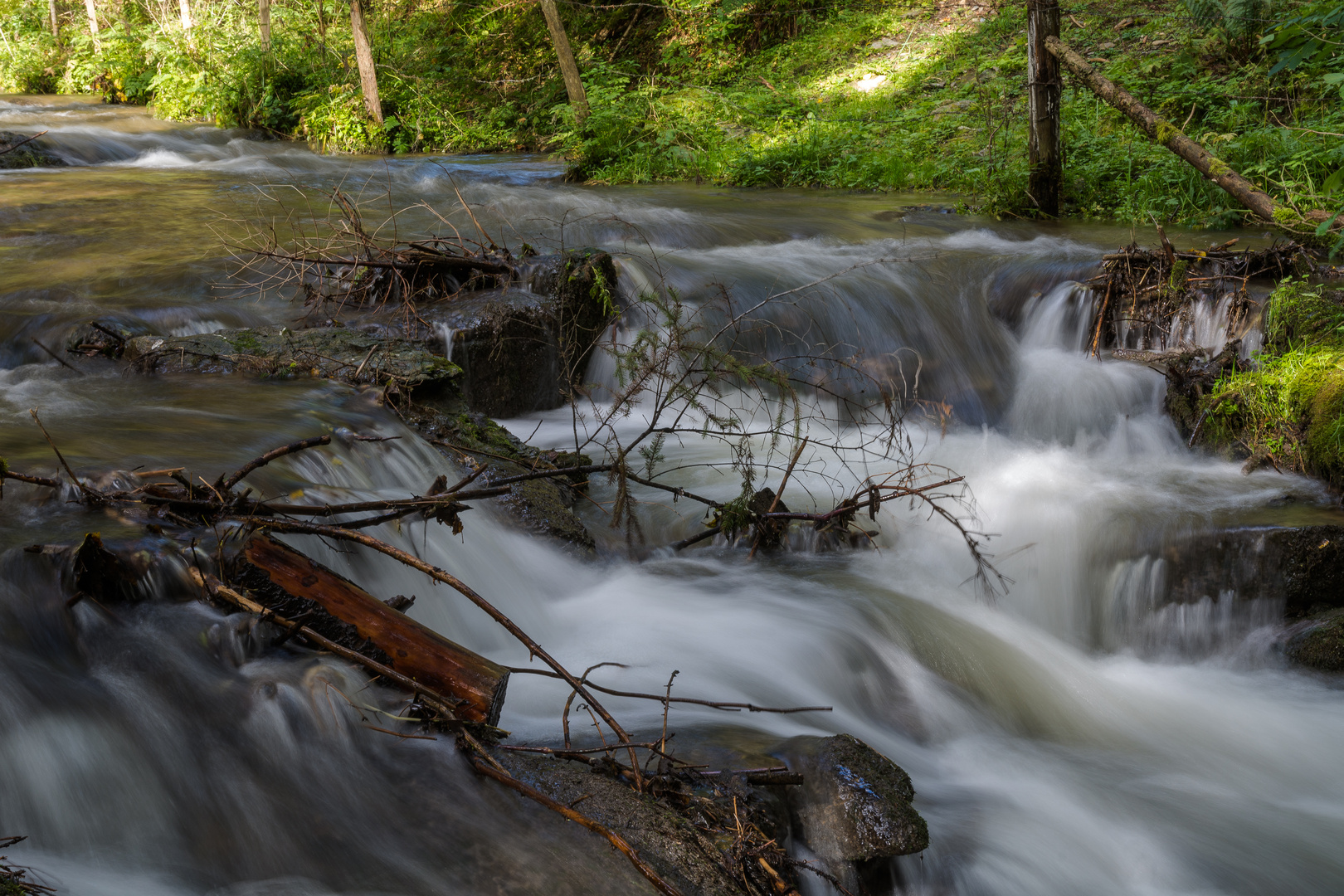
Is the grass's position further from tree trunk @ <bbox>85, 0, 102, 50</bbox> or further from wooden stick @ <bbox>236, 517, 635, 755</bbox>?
tree trunk @ <bbox>85, 0, 102, 50</bbox>

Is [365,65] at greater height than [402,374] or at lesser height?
greater

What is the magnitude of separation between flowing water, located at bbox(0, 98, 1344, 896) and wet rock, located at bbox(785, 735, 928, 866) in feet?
0.80

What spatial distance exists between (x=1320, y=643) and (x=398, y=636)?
4.06m

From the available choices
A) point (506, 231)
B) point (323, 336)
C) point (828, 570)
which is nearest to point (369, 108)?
point (506, 231)

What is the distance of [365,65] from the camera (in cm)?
1512

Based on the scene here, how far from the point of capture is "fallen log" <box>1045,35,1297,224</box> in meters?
6.24

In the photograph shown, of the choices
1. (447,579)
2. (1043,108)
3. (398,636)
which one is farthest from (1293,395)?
(398,636)

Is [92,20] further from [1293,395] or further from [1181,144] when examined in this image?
[1293,395]

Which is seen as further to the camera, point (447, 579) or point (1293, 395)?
point (1293, 395)

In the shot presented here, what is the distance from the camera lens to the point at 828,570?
4738mm

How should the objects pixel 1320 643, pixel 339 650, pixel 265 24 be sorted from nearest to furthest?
pixel 339 650 < pixel 1320 643 < pixel 265 24

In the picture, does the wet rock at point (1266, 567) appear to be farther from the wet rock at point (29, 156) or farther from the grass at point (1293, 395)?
the wet rock at point (29, 156)

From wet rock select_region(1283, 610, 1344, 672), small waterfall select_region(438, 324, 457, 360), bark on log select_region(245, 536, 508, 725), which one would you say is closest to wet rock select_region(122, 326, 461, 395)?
small waterfall select_region(438, 324, 457, 360)

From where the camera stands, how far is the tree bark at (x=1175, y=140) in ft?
20.9
